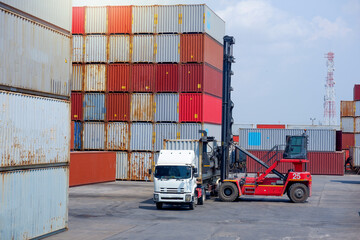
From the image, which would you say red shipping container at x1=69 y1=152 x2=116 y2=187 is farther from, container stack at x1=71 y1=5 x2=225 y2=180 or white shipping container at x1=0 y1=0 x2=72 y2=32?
white shipping container at x1=0 y1=0 x2=72 y2=32

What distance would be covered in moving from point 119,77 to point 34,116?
29.8 metres

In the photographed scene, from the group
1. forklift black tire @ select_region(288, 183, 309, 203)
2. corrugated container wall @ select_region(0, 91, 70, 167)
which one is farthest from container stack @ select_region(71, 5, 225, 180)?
corrugated container wall @ select_region(0, 91, 70, 167)

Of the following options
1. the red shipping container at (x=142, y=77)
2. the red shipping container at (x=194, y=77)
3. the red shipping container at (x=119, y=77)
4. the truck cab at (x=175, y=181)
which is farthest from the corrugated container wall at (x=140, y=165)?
the truck cab at (x=175, y=181)

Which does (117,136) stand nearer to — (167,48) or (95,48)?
(95,48)

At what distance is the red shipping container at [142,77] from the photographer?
157ft

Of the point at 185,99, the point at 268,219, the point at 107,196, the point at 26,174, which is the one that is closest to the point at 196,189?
the point at 268,219

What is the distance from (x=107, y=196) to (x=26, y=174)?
17.4m

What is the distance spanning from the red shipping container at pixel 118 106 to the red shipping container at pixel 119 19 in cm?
558

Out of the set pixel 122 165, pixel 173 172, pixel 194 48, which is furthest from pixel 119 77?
pixel 173 172

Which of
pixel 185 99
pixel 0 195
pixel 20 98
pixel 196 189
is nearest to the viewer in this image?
pixel 0 195

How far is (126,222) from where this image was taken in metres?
24.1

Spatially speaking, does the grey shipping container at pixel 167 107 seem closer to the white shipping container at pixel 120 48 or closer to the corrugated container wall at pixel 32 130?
the white shipping container at pixel 120 48

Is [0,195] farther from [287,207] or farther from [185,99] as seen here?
[185,99]

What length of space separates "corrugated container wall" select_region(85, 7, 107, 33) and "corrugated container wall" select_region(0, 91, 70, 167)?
28783mm
